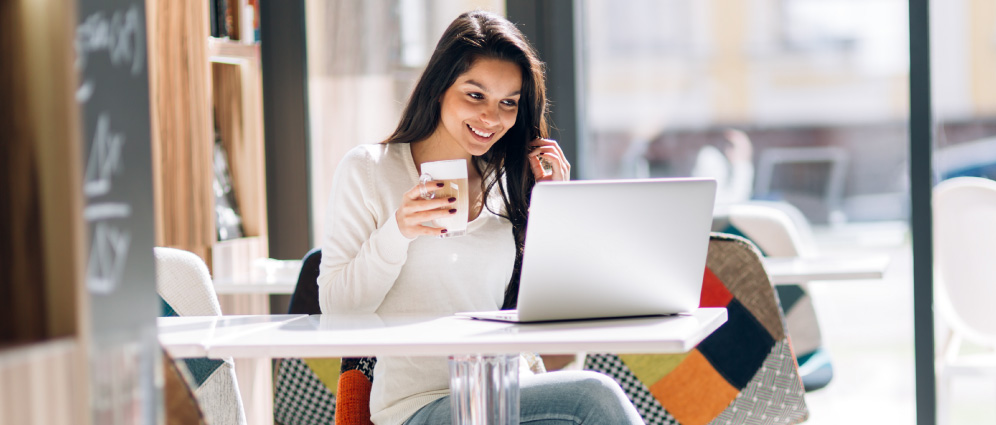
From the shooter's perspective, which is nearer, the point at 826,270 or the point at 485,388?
the point at 485,388

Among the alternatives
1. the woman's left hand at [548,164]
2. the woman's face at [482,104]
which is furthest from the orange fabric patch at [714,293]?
the woman's face at [482,104]

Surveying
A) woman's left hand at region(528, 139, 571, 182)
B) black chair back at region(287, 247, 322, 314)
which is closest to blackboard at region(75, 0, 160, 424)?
woman's left hand at region(528, 139, 571, 182)

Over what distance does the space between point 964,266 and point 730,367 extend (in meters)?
1.07

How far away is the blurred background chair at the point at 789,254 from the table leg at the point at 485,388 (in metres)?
1.42

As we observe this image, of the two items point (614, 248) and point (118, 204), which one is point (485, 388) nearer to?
point (614, 248)

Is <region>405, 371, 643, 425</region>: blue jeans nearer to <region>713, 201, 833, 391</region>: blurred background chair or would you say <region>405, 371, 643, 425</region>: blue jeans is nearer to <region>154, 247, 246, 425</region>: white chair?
<region>154, 247, 246, 425</region>: white chair

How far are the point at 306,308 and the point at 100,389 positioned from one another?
132cm

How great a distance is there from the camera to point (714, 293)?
2.11 m

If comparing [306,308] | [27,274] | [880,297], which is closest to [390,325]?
[27,274]

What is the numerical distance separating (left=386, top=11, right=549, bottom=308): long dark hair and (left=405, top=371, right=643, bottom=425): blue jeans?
0.34m

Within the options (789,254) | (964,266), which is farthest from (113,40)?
(964,266)

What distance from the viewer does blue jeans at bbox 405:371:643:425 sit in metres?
1.37

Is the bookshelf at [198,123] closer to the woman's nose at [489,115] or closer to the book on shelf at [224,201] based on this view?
the book on shelf at [224,201]

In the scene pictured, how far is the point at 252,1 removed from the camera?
2828 millimetres
